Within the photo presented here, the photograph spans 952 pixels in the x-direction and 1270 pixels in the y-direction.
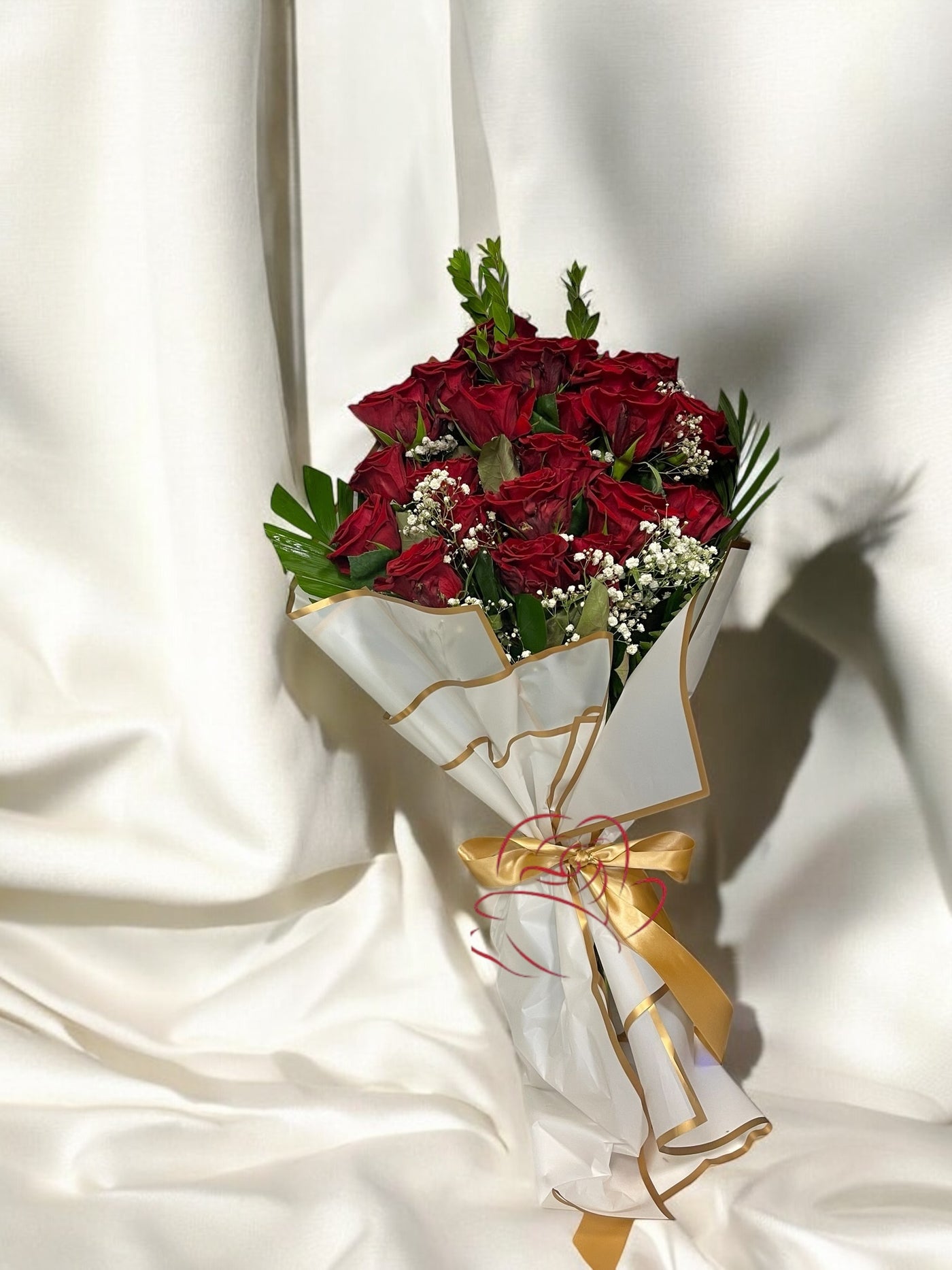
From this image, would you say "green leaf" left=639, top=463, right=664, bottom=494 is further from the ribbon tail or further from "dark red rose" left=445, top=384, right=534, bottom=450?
the ribbon tail

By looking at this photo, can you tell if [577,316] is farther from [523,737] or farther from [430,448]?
[523,737]

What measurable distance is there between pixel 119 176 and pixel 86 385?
220 millimetres

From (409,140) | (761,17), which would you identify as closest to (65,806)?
(409,140)

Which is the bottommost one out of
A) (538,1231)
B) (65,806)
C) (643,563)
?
(538,1231)

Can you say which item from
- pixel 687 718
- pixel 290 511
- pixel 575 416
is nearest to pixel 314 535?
pixel 290 511

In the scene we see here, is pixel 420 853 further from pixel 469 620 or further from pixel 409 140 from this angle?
pixel 409 140

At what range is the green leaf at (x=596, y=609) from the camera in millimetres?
843

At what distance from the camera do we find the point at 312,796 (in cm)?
115

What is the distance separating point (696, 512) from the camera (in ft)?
2.88

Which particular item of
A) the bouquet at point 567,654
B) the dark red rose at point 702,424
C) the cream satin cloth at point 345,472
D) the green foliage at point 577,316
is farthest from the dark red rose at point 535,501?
the cream satin cloth at point 345,472

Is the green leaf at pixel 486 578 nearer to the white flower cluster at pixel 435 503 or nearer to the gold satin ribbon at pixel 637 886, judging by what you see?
the white flower cluster at pixel 435 503

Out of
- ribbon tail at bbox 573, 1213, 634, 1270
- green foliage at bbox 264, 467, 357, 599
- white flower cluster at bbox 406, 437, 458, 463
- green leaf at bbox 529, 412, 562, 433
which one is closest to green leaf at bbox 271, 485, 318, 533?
green foliage at bbox 264, 467, 357, 599

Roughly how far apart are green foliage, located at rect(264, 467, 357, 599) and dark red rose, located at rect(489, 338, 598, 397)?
18 cm

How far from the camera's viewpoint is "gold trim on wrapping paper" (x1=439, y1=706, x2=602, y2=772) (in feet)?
2.86
